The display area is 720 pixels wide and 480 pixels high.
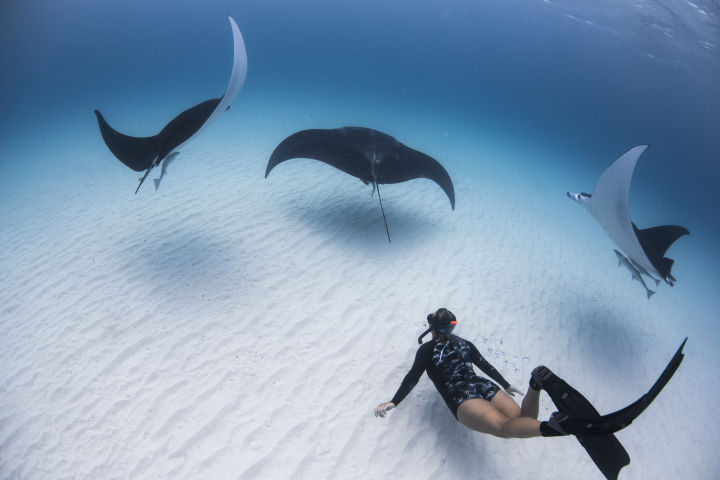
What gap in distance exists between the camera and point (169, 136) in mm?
3807

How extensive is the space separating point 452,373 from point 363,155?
351 cm

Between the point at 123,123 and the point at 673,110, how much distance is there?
6165cm

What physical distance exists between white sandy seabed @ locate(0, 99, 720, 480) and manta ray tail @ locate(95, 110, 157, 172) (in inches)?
64.7

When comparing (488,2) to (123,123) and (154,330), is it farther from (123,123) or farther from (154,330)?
(154,330)

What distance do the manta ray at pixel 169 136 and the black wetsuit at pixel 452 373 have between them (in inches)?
138

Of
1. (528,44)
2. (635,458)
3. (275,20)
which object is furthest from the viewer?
(275,20)

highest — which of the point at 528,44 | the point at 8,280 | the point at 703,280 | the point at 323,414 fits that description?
the point at 528,44

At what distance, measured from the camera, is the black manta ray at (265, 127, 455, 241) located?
5012 mm

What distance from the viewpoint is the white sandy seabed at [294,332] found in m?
2.81

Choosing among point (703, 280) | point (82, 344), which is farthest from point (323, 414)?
point (703, 280)

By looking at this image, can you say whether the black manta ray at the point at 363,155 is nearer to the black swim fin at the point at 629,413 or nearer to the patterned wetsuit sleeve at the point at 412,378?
the patterned wetsuit sleeve at the point at 412,378

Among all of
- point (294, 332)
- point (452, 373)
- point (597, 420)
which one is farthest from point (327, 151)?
point (597, 420)

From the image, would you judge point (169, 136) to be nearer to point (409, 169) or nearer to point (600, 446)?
point (409, 169)

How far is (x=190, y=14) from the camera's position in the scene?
89188mm
